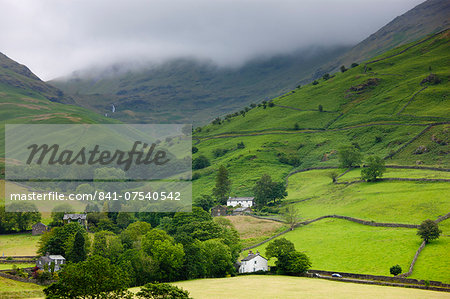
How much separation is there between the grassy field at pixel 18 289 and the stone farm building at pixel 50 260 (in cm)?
1200

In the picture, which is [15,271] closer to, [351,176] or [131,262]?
[131,262]

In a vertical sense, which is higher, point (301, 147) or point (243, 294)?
point (301, 147)

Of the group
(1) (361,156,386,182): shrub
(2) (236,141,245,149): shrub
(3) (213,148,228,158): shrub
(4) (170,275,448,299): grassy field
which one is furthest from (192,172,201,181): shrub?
(4) (170,275,448,299): grassy field

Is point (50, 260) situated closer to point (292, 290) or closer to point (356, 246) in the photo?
point (292, 290)

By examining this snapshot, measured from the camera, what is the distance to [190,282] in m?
68.2

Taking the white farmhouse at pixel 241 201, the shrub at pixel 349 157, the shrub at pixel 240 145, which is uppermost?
the shrub at pixel 240 145

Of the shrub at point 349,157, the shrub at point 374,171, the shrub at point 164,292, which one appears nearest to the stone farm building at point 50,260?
the shrub at point 164,292

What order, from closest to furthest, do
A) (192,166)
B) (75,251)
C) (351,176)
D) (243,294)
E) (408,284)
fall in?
1. (243,294)
2. (408,284)
3. (75,251)
4. (351,176)
5. (192,166)

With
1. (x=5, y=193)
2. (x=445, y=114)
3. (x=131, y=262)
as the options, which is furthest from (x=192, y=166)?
(x=131, y=262)

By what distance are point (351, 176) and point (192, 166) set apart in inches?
2881

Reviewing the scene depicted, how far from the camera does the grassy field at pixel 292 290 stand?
174 ft

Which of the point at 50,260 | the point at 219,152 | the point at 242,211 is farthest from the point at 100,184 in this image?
the point at 50,260

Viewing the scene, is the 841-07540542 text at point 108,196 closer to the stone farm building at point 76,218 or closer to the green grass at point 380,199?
the stone farm building at point 76,218

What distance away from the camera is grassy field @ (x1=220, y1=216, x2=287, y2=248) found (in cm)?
9912
